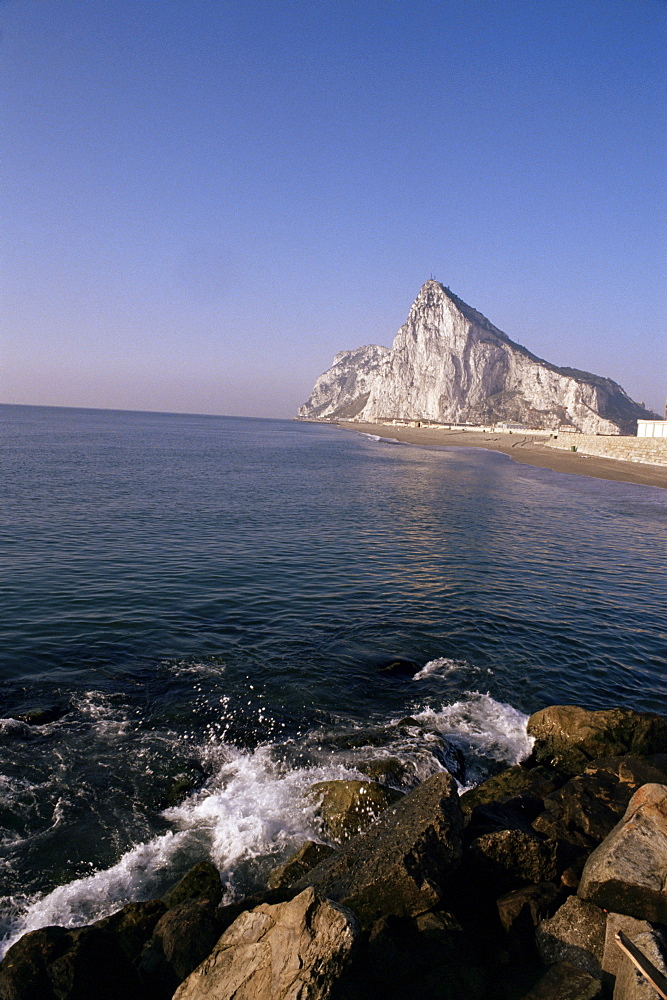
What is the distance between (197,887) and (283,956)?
10.8 ft

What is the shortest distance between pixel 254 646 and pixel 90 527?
20.5m

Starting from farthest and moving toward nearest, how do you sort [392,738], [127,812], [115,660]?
[115,660] < [392,738] < [127,812]

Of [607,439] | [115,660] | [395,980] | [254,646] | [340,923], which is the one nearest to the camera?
[340,923]

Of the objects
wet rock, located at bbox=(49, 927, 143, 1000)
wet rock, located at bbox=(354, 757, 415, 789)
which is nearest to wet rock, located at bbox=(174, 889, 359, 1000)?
wet rock, located at bbox=(49, 927, 143, 1000)

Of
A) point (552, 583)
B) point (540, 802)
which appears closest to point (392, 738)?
point (540, 802)

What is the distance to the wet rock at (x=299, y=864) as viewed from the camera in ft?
30.0

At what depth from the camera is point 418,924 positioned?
7383 millimetres

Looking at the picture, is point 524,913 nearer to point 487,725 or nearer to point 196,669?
point 487,725

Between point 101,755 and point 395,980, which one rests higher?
point 395,980

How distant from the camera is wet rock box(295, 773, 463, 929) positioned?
7.55 metres

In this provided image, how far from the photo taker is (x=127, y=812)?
1093cm

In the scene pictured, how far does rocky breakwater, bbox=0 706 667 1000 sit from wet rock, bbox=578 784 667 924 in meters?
0.02

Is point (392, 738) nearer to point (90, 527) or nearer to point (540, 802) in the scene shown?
point (540, 802)

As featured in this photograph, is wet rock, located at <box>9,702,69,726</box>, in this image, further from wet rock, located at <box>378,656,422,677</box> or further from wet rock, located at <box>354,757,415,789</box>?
wet rock, located at <box>378,656,422,677</box>
